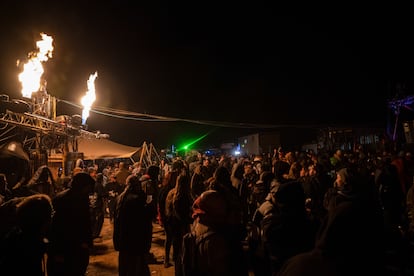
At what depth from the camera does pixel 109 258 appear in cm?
768

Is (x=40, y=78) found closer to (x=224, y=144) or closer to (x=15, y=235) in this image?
(x=15, y=235)

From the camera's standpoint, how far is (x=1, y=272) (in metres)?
2.72

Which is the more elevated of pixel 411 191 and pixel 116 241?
pixel 411 191

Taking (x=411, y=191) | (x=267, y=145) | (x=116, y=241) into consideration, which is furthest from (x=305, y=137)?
(x=116, y=241)

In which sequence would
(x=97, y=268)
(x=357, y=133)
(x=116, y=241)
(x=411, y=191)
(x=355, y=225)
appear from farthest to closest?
(x=357, y=133) < (x=97, y=268) < (x=411, y=191) < (x=116, y=241) < (x=355, y=225)

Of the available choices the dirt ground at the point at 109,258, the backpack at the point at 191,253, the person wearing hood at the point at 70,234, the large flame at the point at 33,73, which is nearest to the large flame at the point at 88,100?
the large flame at the point at 33,73

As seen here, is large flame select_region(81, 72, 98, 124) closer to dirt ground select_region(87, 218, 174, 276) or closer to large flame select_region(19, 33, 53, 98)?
large flame select_region(19, 33, 53, 98)

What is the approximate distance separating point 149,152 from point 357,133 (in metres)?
21.4

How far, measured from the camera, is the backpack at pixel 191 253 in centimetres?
290

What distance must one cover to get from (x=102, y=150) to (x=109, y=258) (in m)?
13.5

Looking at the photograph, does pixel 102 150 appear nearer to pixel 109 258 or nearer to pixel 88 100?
pixel 88 100

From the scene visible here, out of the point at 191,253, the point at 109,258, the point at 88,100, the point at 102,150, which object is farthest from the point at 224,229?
the point at 102,150

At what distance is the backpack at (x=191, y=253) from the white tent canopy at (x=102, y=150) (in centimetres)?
1737

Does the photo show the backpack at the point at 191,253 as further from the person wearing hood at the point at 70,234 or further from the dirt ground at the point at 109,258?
the dirt ground at the point at 109,258
